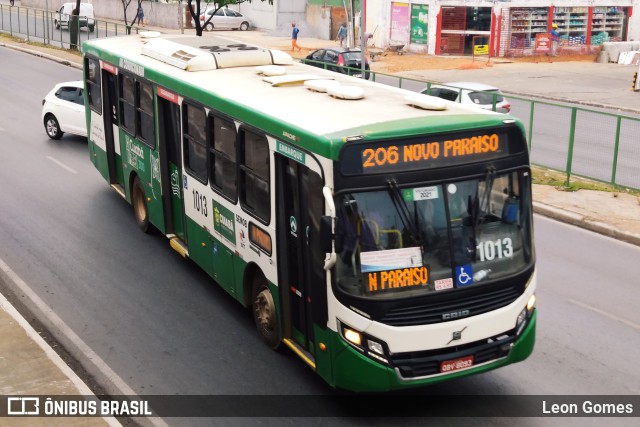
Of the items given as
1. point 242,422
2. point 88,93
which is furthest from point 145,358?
point 88,93

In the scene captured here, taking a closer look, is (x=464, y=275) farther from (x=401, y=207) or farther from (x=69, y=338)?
(x=69, y=338)

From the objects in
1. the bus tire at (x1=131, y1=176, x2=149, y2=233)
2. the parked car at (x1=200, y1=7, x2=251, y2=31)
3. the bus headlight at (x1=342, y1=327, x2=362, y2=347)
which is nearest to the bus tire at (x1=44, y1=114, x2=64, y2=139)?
the bus tire at (x1=131, y1=176, x2=149, y2=233)

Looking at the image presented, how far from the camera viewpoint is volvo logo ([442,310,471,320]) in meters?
8.79

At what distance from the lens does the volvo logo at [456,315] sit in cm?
879

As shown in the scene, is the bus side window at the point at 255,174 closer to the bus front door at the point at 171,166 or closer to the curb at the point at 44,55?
the bus front door at the point at 171,166

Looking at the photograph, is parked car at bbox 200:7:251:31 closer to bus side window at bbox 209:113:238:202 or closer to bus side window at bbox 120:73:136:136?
bus side window at bbox 120:73:136:136

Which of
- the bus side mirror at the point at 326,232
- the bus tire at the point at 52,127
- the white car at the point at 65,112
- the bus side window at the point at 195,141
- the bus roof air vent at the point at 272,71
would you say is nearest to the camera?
the bus side mirror at the point at 326,232

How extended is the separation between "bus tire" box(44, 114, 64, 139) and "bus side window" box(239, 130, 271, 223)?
46.9 feet

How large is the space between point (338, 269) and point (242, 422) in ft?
6.73

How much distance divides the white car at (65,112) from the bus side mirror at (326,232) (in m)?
16.2

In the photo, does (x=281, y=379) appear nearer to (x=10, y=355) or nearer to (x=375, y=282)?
(x=375, y=282)

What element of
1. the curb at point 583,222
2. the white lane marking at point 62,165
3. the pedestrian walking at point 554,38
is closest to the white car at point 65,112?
the white lane marking at point 62,165

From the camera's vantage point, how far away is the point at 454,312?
8836 millimetres

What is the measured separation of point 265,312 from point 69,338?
2.73m
